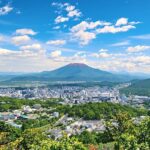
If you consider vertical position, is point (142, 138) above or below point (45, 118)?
above

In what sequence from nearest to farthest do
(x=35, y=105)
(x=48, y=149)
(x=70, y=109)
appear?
(x=48, y=149) < (x=70, y=109) < (x=35, y=105)

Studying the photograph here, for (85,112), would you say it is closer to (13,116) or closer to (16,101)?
(13,116)

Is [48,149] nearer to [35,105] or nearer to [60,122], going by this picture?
[60,122]

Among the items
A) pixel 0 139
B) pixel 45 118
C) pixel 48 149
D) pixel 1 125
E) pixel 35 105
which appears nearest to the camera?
pixel 48 149

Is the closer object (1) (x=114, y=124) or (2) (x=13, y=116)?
(1) (x=114, y=124)

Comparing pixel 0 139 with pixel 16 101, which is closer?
pixel 0 139

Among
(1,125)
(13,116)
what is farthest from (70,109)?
(1,125)

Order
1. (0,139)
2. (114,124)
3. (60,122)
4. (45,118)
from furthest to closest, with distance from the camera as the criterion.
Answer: (45,118)
(60,122)
(114,124)
(0,139)

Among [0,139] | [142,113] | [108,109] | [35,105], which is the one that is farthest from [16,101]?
[0,139]

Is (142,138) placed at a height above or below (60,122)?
above
